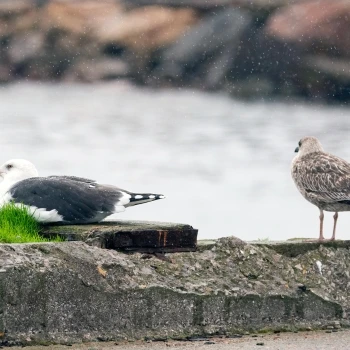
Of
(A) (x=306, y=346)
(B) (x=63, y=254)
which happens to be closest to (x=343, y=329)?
(A) (x=306, y=346)

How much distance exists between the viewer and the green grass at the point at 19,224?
21.2ft

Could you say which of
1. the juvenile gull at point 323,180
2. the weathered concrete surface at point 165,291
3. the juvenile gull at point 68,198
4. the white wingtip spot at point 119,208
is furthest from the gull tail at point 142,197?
the juvenile gull at point 323,180

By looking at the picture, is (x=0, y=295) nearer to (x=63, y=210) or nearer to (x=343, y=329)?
(x=63, y=210)

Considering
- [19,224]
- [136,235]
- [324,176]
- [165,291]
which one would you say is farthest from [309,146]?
[19,224]

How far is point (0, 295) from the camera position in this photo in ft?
18.5

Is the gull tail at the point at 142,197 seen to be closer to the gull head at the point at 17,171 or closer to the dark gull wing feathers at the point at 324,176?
the gull head at the point at 17,171

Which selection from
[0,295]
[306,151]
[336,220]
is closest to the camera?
[0,295]

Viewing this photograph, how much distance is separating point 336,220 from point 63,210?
2084 millimetres

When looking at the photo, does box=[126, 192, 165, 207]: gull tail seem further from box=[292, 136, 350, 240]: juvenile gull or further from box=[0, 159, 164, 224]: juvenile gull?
box=[292, 136, 350, 240]: juvenile gull

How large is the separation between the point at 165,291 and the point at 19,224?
118 cm

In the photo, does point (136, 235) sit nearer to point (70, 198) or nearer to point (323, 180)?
point (70, 198)

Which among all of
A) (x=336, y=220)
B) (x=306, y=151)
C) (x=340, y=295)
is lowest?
(x=340, y=295)

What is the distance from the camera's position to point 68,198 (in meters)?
6.68

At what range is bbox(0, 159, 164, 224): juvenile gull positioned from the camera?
6.64 m
